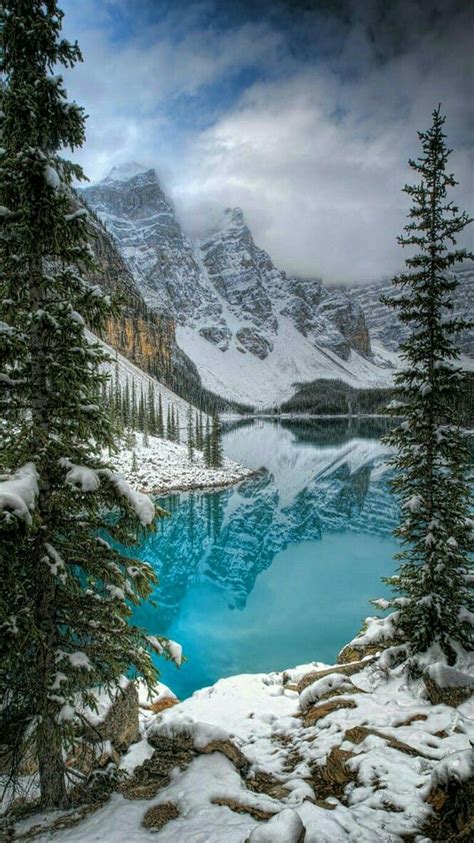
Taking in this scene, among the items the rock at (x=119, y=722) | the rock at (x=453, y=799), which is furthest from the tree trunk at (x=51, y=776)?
the rock at (x=453, y=799)

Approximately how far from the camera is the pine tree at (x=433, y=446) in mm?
9766

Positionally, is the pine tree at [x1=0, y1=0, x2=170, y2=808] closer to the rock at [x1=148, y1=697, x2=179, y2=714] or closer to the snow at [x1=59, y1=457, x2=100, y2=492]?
the snow at [x1=59, y1=457, x2=100, y2=492]

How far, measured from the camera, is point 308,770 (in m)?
6.89

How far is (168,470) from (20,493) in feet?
180

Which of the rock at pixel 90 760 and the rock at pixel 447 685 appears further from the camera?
the rock at pixel 447 685

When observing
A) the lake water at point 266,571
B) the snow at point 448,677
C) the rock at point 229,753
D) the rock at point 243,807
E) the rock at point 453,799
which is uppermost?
the rock at point 453,799

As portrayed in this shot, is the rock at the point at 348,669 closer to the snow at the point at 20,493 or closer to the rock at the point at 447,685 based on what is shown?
the rock at the point at 447,685

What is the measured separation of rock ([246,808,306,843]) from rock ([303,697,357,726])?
5.05 m

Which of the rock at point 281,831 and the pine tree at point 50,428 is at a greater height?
the pine tree at point 50,428

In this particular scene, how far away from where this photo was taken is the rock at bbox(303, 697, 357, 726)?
8.91 meters

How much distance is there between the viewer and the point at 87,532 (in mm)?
6148

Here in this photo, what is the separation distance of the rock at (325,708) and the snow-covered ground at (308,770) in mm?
40

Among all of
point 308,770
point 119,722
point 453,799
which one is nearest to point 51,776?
point 119,722

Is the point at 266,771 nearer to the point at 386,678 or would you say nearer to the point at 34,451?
the point at 386,678
